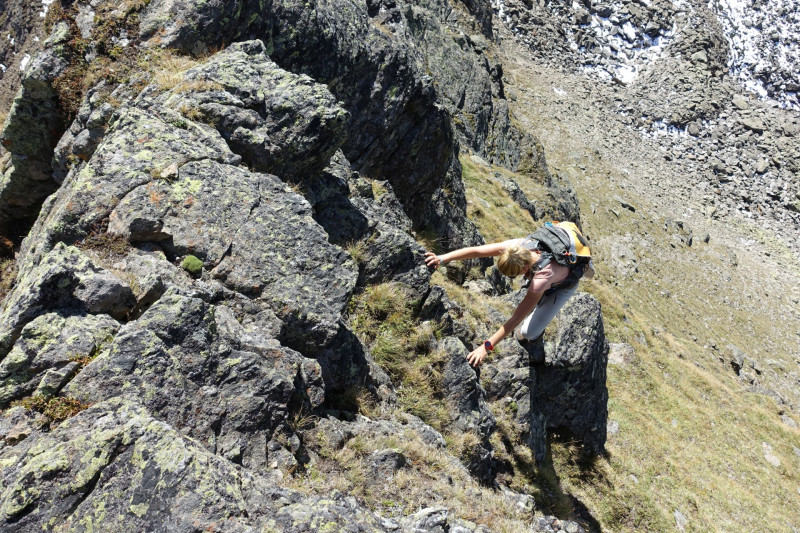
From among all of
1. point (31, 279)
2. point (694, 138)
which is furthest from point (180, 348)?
point (694, 138)

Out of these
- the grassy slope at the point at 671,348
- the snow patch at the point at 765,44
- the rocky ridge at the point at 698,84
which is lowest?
the grassy slope at the point at 671,348

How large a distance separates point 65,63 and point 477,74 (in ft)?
105

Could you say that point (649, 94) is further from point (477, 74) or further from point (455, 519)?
point (455, 519)

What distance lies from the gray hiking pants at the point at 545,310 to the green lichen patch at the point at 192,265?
5995 mm

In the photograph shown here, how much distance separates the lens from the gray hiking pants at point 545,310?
28.9 feet

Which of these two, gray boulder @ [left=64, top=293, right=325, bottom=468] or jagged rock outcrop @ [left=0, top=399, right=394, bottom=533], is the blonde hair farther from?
jagged rock outcrop @ [left=0, top=399, right=394, bottom=533]

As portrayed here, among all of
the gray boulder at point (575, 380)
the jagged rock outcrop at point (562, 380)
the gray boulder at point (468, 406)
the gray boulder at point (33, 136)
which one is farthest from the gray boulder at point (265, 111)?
the gray boulder at point (575, 380)

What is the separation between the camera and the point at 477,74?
121ft

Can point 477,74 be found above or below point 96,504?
above

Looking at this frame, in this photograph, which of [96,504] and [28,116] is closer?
[96,504]

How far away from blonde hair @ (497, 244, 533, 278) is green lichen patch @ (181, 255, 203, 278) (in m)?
4.70

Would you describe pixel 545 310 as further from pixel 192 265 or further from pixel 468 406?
pixel 192 265

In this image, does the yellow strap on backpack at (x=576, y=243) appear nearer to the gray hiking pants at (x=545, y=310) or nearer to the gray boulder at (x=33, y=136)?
the gray hiking pants at (x=545, y=310)

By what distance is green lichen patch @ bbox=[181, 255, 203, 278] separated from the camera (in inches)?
270
